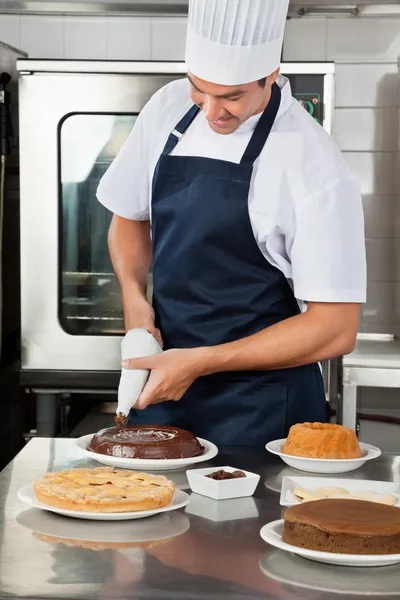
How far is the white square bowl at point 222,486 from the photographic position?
1405mm

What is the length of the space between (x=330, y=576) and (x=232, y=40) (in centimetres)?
109

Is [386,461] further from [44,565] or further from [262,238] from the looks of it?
[44,565]

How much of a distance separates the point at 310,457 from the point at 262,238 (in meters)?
0.52

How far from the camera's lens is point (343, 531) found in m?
1.10

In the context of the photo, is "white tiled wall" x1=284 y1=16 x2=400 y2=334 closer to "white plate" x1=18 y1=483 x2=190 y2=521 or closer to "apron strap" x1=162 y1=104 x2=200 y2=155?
"apron strap" x1=162 y1=104 x2=200 y2=155

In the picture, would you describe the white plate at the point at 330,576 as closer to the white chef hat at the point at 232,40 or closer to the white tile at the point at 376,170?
the white chef hat at the point at 232,40

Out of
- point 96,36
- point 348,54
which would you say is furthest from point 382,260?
point 96,36

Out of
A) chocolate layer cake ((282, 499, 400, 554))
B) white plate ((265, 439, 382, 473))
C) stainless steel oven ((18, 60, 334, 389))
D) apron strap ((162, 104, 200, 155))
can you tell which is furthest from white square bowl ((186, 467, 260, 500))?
stainless steel oven ((18, 60, 334, 389))

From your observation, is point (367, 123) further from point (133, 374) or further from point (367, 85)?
point (133, 374)

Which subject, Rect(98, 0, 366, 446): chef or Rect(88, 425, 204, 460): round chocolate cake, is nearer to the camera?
Rect(88, 425, 204, 460): round chocolate cake

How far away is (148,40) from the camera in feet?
11.2

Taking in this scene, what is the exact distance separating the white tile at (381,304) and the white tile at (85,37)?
4.47ft

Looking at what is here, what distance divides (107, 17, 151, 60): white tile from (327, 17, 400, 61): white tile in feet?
2.25

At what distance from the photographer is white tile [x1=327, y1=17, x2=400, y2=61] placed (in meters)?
3.42
